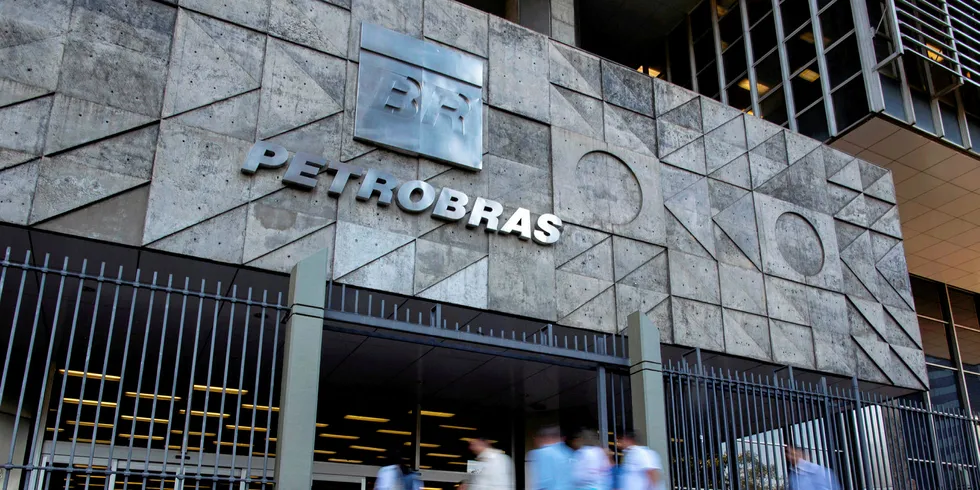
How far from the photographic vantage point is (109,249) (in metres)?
9.76

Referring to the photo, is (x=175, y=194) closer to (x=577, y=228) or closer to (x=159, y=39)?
(x=159, y=39)

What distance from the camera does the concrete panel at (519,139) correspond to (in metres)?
12.7

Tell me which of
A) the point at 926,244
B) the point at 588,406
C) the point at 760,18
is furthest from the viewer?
the point at 926,244

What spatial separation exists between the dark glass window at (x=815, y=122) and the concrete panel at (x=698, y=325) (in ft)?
23.8

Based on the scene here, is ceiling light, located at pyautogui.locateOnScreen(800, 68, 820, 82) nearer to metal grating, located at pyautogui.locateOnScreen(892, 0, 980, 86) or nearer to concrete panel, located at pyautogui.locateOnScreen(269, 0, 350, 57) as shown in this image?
metal grating, located at pyautogui.locateOnScreen(892, 0, 980, 86)

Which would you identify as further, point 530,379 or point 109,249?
point 530,379

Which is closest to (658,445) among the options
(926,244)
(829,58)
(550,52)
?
(550,52)

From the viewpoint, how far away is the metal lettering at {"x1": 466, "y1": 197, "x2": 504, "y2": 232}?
39.1ft

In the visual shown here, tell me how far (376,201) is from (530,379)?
4.77m

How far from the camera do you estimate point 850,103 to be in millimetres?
18359

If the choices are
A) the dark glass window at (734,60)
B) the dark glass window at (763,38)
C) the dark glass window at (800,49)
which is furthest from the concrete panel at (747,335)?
the dark glass window at (734,60)

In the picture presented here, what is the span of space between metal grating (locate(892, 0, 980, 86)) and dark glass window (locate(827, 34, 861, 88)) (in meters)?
0.97

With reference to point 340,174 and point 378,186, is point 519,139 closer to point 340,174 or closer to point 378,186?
point 378,186

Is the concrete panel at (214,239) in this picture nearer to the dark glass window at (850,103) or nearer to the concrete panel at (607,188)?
the concrete panel at (607,188)
